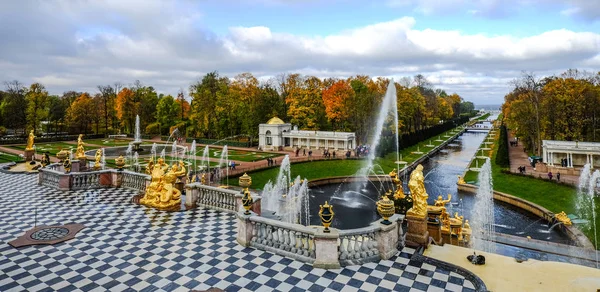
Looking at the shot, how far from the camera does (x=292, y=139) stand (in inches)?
2164

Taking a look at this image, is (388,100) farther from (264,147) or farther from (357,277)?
(357,277)

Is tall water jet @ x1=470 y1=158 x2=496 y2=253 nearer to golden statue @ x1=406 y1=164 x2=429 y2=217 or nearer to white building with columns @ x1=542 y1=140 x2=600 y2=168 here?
golden statue @ x1=406 y1=164 x2=429 y2=217

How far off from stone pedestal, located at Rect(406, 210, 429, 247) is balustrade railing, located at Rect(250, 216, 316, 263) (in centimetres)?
323

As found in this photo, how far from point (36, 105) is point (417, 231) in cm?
8026

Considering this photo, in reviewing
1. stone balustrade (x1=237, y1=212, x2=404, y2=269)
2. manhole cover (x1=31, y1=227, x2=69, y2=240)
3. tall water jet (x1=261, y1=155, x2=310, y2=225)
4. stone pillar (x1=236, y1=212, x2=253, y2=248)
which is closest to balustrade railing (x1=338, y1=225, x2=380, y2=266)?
stone balustrade (x1=237, y1=212, x2=404, y2=269)

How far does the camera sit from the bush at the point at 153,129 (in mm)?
75562

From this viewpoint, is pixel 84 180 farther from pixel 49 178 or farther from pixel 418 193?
pixel 418 193

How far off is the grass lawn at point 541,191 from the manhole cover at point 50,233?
24095 millimetres

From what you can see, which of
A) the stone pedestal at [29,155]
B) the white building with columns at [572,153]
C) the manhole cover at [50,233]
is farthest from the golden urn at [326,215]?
the white building with columns at [572,153]

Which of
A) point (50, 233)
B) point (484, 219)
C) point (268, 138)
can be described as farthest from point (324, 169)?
point (50, 233)

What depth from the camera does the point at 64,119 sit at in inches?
2923

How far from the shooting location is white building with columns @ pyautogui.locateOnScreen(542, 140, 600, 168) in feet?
114

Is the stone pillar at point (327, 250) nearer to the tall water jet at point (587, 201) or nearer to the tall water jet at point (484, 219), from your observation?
the tall water jet at point (484, 219)

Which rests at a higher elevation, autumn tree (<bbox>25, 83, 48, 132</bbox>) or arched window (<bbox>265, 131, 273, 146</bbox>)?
autumn tree (<bbox>25, 83, 48, 132</bbox>)
